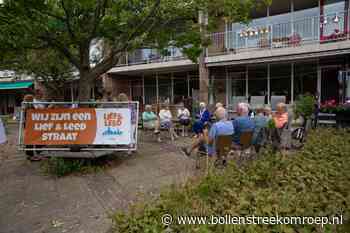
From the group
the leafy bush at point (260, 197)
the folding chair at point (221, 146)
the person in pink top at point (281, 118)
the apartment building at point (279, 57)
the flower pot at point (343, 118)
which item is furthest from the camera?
the apartment building at point (279, 57)

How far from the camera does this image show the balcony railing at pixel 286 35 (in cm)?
1154

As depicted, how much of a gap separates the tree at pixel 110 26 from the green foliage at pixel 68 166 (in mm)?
1616

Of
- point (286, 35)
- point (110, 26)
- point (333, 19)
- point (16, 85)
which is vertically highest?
point (333, 19)

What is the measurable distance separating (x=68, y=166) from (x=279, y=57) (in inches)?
403

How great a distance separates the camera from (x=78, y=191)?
446 centimetres

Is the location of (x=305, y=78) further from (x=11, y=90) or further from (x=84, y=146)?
(x=11, y=90)

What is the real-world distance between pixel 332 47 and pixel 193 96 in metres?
7.83

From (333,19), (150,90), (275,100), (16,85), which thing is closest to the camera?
(333,19)

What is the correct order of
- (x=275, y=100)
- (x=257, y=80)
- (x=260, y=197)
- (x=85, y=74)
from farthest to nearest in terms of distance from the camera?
(x=257, y=80) < (x=275, y=100) < (x=85, y=74) < (x=260, y=197)

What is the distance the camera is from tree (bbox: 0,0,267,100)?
5.39 m

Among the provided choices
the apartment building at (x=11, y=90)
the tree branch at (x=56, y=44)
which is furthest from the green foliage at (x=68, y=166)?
the apartment building at (x=11, y=90)

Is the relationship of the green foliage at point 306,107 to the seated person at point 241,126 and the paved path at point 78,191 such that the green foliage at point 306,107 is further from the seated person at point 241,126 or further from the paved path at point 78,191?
the paved path at point 78,191

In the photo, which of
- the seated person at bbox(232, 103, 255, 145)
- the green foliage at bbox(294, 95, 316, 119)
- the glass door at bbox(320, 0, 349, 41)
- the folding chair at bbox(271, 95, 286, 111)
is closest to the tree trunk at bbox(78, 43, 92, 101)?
the seated person at bbox(232, 103, 255, 145)

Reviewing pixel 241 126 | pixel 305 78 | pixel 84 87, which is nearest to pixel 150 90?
pixel 305 78
